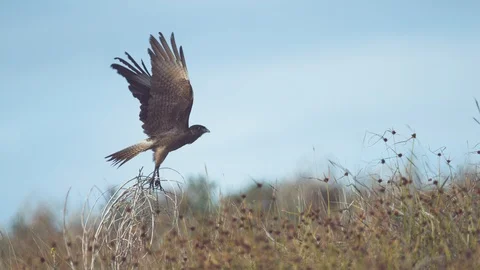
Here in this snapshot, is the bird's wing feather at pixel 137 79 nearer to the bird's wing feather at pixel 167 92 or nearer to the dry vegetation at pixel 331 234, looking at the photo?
the bird's wing feather at pixel 167 92

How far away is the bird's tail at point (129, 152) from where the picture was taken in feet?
34.4

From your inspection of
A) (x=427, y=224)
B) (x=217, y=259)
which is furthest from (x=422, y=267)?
(x=217, y=259)

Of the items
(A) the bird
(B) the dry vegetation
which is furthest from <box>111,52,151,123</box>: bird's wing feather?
(B) the dry vegetation

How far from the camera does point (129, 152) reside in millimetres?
10633

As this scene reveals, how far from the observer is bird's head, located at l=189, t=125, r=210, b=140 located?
35.7 feet

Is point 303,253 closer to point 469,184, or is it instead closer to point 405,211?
point 405,211

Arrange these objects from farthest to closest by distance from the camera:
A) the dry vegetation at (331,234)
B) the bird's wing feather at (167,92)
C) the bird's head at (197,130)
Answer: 1. the bird's head at (197,130)
2. the bird's wing feather at (167,92)
3. the dry vegetation at (331,234)

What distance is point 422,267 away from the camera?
17.4 feet

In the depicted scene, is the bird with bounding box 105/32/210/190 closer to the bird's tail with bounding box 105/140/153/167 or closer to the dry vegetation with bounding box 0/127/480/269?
the bird's tail with bounding box 105/140/153/167

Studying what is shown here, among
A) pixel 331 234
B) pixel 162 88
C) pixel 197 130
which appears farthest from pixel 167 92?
pixel 331 234

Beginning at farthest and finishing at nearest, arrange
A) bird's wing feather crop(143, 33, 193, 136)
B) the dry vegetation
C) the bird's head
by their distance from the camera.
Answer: the bird's head → bird's wing feather crop(143, 33, 193, 136) → the dry vegetation

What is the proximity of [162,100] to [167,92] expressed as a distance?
0.63ft

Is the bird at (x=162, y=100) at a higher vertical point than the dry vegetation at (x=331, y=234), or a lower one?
higher

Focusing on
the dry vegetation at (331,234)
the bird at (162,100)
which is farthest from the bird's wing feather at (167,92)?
the dry vegetation at (331,234)
